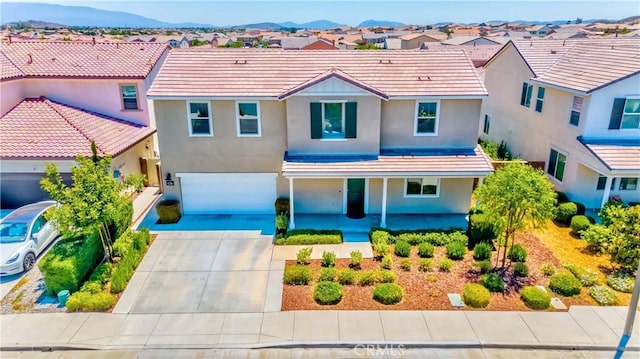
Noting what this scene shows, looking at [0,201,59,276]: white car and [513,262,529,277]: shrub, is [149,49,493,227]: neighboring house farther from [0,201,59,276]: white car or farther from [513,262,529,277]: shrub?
[0,201,59,276]: white car

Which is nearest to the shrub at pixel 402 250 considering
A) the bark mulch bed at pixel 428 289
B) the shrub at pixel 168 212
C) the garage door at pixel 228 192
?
the bark mulch bed at pixel 428 289

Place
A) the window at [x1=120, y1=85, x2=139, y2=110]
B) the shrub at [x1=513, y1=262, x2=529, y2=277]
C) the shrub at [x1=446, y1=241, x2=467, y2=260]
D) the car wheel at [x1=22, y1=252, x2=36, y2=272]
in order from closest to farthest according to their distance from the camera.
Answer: the shrub at [x1=513, y1=262, x2=529, y2=277]
the car wheel at [x1=22, y1=252, x2=36, y2=272]
the shrub at [x1=446, y1=241, x2=467, y2=260]
the window at [x1=120, y1=85, x2=139, y2=110]

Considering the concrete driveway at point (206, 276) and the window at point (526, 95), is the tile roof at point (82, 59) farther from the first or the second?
the window at point (526, 95)

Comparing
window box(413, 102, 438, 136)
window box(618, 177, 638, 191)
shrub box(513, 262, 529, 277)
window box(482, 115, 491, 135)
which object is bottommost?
shrub box(513, 262, 529, 277)

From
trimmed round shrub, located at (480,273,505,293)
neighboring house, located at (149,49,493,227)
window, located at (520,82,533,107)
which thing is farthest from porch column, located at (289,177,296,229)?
window, located at (520,82,533,107)

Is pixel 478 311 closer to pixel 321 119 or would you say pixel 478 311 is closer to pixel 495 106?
pixel 321 119

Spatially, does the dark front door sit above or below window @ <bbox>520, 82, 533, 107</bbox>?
below

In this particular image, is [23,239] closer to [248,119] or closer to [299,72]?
[248,119]
